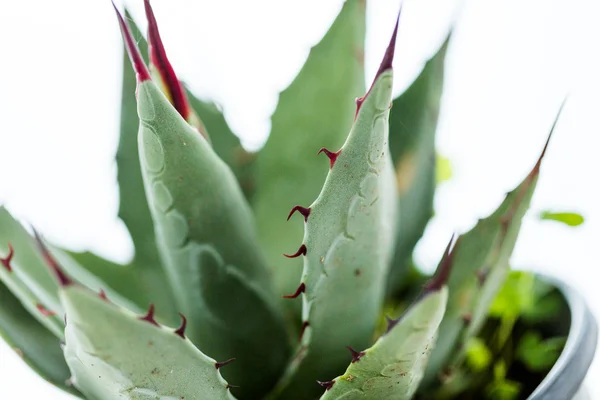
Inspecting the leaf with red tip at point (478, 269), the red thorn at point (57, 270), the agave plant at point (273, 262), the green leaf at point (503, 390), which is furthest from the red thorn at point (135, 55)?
the green leaf at point (503, 390)

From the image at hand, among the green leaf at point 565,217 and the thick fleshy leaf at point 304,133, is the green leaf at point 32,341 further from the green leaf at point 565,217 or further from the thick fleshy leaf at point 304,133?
the green leaf at point 565,217

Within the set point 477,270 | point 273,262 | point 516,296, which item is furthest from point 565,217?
point 273,262

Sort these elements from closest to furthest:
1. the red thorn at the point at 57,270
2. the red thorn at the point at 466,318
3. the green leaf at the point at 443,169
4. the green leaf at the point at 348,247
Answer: the red thorn at the point at 57,270 → the green leaf at the point at 348,247 → the red thorn at the point at 466,318 → the green leaf at the point at 443,169

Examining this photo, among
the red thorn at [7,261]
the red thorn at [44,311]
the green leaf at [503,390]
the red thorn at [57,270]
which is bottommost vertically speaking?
the green leaf at [503,390]

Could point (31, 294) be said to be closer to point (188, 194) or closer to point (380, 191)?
point (188, 194)

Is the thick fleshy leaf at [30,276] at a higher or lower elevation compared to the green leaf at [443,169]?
lower

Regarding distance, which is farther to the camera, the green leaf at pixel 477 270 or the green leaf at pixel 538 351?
the green leaf at pixel 538 351
